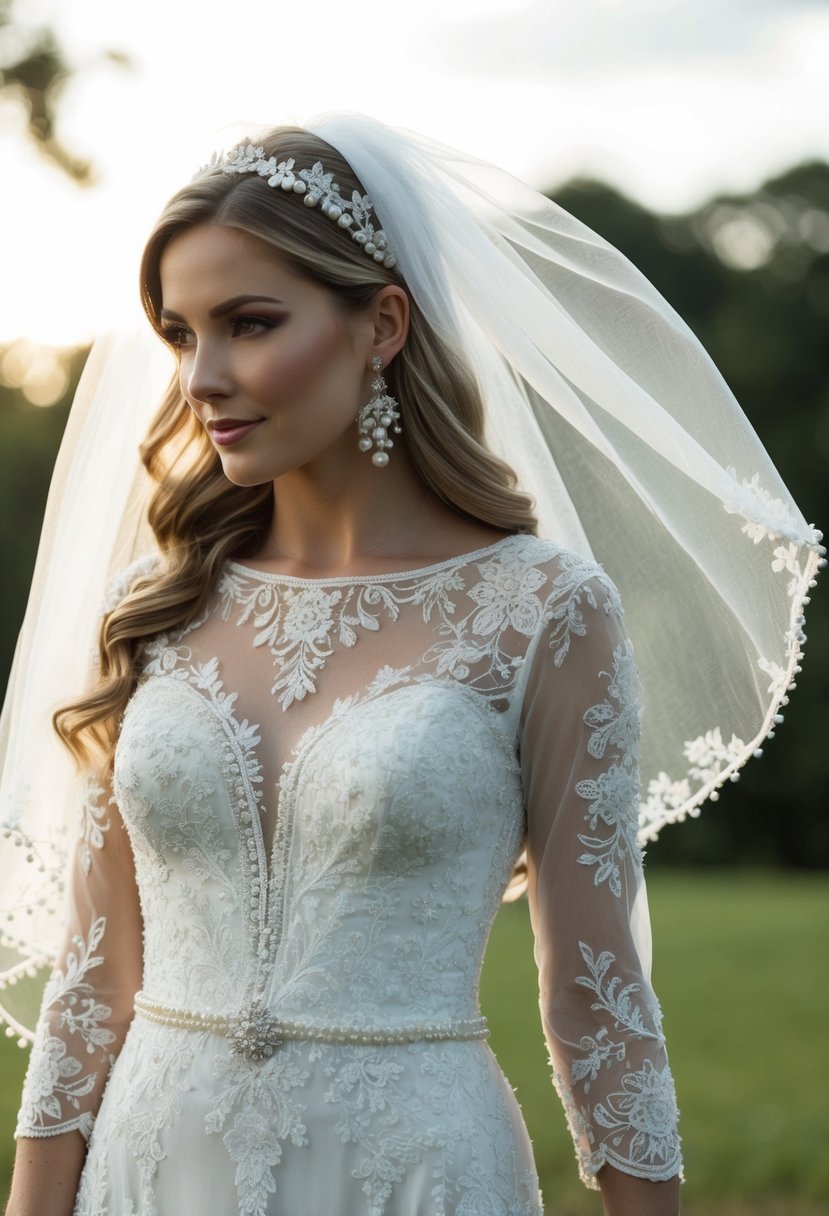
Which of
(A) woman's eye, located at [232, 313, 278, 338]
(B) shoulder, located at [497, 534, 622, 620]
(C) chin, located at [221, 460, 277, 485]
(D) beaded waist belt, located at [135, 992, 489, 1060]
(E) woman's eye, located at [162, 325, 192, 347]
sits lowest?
(D) beaded waist belt, located at [135, 992, 489, 1060]

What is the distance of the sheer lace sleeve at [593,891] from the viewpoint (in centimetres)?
299

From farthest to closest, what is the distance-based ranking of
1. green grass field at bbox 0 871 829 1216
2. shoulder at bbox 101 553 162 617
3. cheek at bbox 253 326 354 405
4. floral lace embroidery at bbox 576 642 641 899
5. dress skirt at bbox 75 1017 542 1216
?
green grass field at bbox 0 871 829 1216
shoulder at bbox 101 553 162 617
cheek at bbox 253 326 354 405
floral lace embroidery at bbox 576 642 641 899
dress skirt at bbox 75 1017 542 1216

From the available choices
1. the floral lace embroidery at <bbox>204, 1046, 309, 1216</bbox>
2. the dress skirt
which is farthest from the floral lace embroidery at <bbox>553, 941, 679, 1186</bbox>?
the floral lace embroidery at <bbox>204, 1046, 309, 1216</bbox>

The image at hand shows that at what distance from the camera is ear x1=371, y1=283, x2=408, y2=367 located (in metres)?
3.39

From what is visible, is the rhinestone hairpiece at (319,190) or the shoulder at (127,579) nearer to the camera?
the rhinestone hairpiece at (319,190)

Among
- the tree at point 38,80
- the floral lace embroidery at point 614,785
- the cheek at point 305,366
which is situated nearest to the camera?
the floral lace embroidery at point 614,785

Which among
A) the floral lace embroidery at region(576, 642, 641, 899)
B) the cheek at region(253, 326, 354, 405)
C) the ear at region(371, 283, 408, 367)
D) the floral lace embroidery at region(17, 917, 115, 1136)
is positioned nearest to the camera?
the floral lace embroidery at region(576, 642, 641, 899)

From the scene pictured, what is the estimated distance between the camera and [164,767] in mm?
3145

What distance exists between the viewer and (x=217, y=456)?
375cm

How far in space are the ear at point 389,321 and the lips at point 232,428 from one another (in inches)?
14.3

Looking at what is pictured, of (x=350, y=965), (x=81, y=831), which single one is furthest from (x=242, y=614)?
(x=350, y=965)

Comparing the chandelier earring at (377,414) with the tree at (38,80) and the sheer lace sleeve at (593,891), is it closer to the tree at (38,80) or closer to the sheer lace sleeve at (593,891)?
the sheer lace sleeve at (593,891)

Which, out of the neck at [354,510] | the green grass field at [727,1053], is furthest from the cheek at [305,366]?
the green grass field at [727,1053]

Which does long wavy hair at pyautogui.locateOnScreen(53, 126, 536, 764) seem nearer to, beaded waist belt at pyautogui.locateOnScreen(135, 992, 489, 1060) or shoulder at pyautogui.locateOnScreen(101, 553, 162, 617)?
shoulder at pyautogui.locateOnScreen(101, 553, 162, 617)
